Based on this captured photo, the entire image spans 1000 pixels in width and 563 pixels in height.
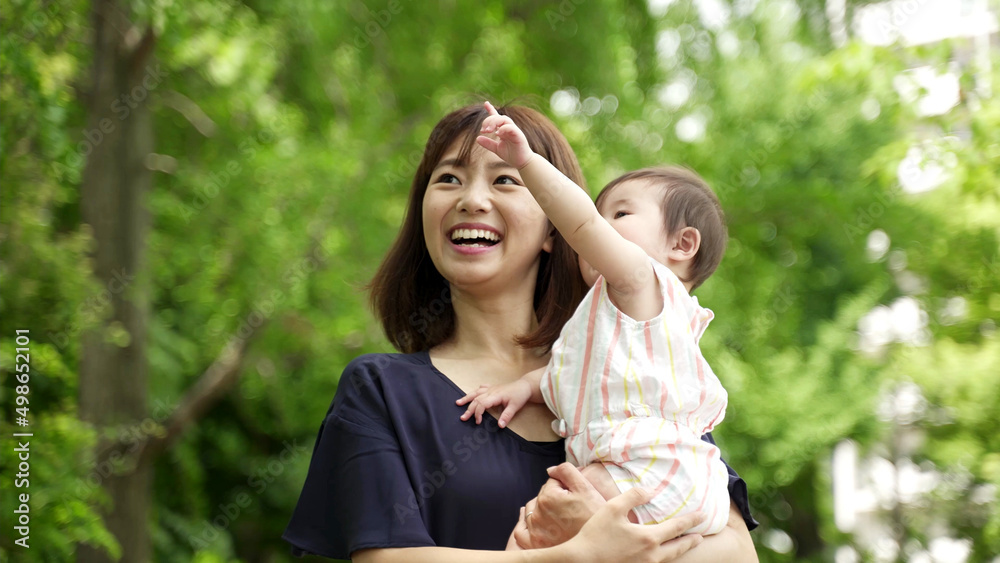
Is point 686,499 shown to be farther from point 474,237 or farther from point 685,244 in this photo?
point 474,237

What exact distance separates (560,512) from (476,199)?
64 centimetres

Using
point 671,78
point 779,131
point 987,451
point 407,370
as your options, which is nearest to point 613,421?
point 407,370

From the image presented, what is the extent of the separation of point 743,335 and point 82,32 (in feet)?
18.1

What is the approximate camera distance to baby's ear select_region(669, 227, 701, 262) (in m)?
1.83

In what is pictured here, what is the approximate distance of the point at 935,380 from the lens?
7172mm

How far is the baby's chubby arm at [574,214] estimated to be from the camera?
1.57 m

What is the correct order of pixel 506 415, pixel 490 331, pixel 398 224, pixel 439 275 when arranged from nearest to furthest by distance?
1. pixel 506 415
2. pixel 490 331
3. pixel 439 275
4. pixel 398 224

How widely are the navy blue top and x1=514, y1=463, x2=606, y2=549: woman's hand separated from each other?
131 millimetres

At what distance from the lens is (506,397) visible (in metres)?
1.79

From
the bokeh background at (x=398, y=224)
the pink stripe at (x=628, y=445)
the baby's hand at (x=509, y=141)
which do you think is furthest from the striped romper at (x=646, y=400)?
the bokeh background at (x=398, y=224)

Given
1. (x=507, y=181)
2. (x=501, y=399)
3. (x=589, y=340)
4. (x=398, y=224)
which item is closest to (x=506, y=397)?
(x=501, y=399)

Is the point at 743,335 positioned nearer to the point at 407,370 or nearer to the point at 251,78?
the point at 251,78

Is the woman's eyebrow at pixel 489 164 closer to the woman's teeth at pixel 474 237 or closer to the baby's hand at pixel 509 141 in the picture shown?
the woman's teeth at pixel 474 237

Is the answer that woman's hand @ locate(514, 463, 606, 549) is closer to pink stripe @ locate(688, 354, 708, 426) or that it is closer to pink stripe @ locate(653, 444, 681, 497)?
pink stripe @ locate(653, 444, 681, 497)
